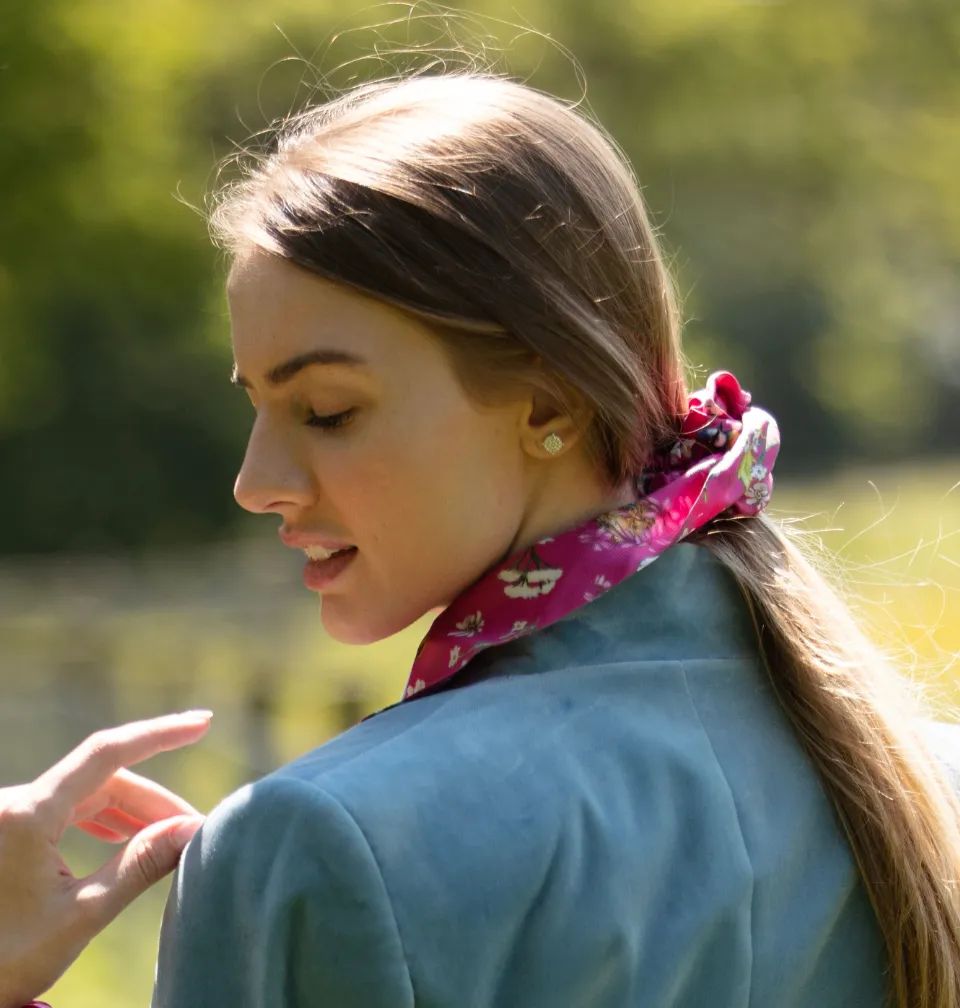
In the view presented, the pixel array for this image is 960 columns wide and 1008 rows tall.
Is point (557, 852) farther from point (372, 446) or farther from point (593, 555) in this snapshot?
point (372, 446)

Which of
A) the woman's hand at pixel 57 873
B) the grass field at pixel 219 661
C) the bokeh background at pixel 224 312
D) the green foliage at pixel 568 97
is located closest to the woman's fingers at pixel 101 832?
the woman's hand at pixel 57 873

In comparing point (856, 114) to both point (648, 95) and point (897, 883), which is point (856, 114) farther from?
point (897, 883)

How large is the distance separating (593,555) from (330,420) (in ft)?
0.80

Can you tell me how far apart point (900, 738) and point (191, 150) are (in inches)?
238

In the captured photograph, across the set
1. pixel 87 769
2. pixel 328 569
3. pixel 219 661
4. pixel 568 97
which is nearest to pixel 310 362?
pixel 328 569

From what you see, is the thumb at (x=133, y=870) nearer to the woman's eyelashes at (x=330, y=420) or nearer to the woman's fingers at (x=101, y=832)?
the woman's fingers at (x=101, y=832)

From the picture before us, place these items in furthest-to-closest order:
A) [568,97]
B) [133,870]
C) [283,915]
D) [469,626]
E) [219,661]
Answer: [568,97] → [219,661] → [469,626] → [133,870] → [283,915]

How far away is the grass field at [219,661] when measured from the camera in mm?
4633

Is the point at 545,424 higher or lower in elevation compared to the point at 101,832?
higher

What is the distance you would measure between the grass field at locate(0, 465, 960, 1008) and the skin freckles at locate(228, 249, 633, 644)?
2198 mm

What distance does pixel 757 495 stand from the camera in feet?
4.26

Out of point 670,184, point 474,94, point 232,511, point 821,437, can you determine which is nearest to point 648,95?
point 670,184

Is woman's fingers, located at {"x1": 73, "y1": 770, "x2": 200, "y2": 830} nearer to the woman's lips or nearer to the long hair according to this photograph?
the woman's lips

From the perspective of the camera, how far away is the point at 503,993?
0.97 m
